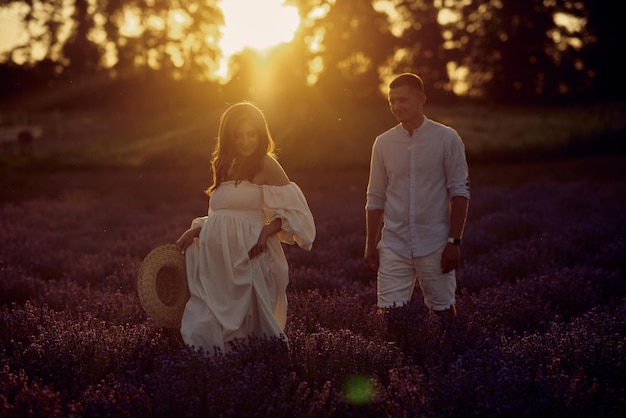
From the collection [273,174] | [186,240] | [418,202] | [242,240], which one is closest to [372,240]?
[418,202]

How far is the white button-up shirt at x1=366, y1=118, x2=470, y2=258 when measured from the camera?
4746 millimetres

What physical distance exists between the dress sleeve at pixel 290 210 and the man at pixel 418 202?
74 cm

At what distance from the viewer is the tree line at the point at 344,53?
79.9 ft

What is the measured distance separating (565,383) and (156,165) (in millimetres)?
21641

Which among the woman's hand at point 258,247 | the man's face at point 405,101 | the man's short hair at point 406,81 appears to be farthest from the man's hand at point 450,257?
the woman's hand at point 258,247

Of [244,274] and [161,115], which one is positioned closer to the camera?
[244,274]

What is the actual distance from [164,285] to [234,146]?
989 mm

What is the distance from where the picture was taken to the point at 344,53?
24.7 metres

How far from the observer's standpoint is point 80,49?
42.0 meters

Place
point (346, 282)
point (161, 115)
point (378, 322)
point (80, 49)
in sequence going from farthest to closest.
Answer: point (80, 49), point (161, 115), point (346, 282), point (378, 322)

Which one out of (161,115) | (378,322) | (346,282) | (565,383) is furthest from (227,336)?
(161,115)

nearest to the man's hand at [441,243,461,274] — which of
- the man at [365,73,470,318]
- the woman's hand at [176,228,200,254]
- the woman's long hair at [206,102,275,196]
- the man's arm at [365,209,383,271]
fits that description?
the man at [365,73,470,318]

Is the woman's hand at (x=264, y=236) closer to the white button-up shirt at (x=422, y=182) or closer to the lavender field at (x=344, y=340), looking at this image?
the lavender field at (x=344, y=340)

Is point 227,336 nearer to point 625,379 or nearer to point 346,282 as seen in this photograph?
point 625,379
